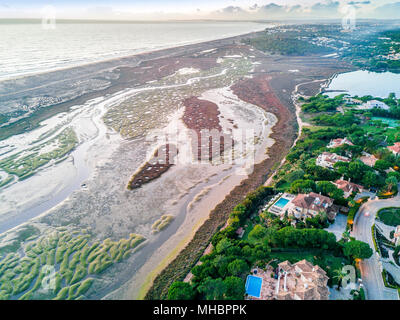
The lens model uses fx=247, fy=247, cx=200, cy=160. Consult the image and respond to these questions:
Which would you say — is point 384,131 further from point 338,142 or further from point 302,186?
point 302,186

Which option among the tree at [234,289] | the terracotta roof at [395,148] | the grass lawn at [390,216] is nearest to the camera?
the tree at [234,289]

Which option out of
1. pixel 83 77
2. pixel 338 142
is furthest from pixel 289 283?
pixel 83 77

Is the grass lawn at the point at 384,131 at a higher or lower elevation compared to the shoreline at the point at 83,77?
lower

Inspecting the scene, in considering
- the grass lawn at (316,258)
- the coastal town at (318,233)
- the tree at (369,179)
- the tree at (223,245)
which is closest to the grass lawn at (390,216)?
the coastal town at (318,233)

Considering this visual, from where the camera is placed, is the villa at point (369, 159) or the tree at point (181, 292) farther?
the villa at point (369, 159)

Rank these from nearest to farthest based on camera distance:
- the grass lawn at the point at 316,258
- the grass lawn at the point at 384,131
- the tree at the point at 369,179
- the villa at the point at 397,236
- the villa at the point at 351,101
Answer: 1. the grass lawn at the point at 316,258
2. the villa at the point at 397,236
3. the tree at the point at 369,179
4. the grass lawn at the point at 384,131
5. the villa at the point at 351,101

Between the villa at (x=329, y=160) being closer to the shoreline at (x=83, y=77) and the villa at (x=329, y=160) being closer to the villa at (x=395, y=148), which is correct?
the villa at (x=395, y=148)

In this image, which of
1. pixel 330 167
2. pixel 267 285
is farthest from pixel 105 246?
pixel 330 167

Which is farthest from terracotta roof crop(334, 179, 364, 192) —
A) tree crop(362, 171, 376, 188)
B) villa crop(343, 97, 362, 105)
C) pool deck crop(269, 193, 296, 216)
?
villa crop(343, 97, 362, 105)
